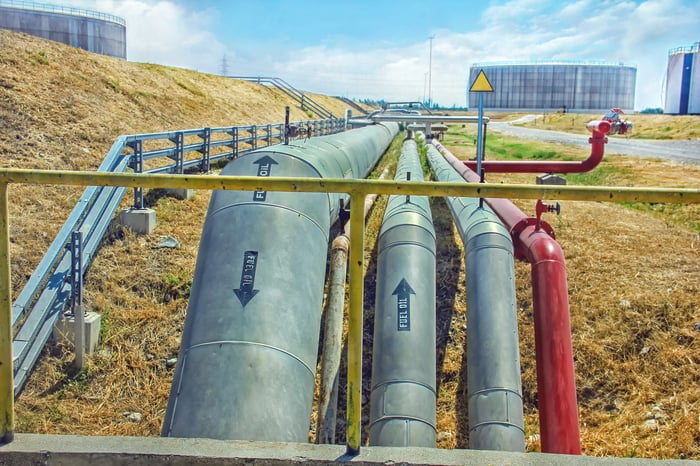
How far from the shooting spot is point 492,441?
412 cm

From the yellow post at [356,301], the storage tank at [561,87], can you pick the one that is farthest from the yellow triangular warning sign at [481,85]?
the storage tank at [561,87]

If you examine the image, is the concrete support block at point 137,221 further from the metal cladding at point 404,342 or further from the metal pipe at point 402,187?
the metal pipe at point 402,187

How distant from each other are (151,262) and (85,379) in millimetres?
1847

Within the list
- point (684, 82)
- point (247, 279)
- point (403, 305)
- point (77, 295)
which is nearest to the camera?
point (247, 279)

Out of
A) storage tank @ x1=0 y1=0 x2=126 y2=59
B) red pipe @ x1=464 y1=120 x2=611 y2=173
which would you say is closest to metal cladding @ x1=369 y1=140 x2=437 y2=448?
red pipe @ x1=464 y1=120 x2=611 y2=173

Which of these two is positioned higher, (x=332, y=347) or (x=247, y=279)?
(x=247, y=279)

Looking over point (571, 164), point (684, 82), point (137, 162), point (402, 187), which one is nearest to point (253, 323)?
point (402, 187)

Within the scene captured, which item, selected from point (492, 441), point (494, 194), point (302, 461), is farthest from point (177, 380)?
point (494, 194)

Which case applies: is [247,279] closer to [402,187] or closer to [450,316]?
[402,187]

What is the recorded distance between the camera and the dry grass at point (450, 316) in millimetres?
4957

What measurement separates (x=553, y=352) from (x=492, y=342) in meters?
0.47

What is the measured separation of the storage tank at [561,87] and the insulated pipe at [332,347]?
99.5 metres

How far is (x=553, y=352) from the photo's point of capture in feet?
14.3

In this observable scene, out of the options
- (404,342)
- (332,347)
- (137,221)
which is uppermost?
(137,221)
